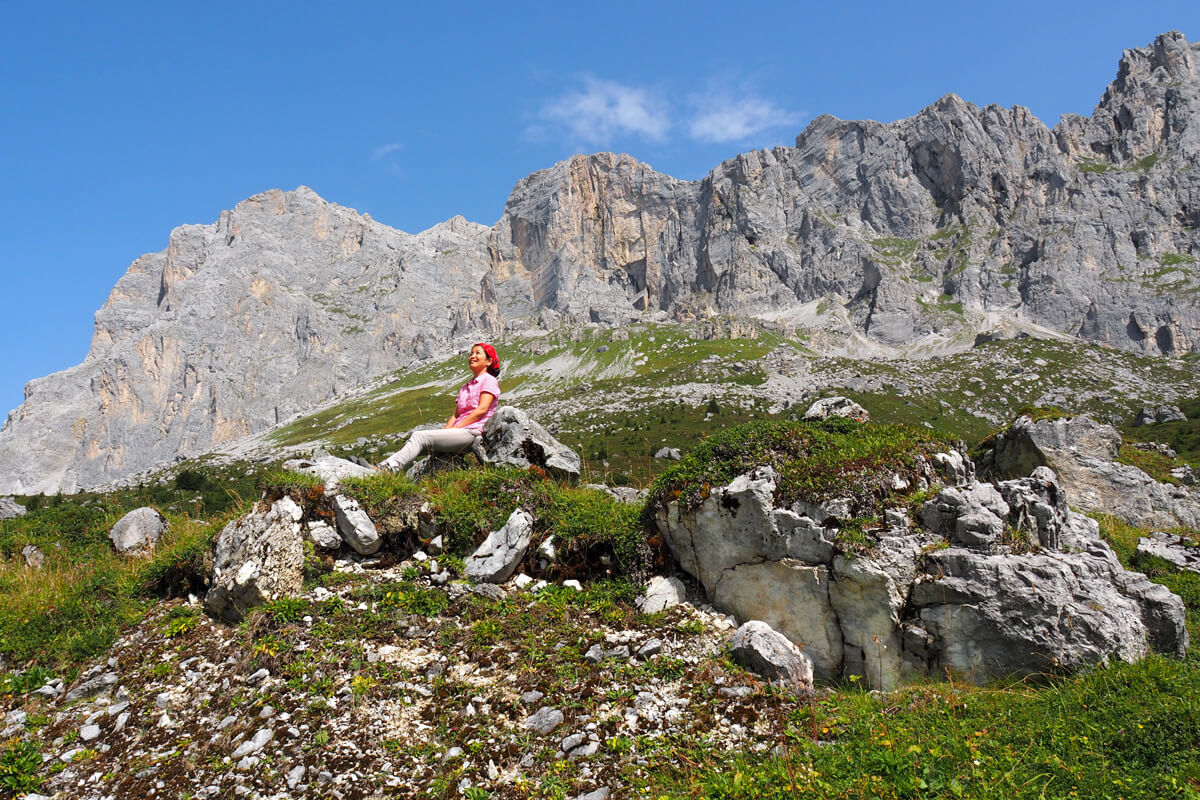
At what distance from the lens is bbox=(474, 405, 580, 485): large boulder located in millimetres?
13438

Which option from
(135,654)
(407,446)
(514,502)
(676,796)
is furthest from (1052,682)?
(135,654)

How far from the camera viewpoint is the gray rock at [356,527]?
10.4 metres

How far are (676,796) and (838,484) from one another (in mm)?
5243

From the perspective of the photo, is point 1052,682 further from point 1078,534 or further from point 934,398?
point 934,398

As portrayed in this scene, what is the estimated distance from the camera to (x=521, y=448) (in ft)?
44.6

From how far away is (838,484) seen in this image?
9.21 m

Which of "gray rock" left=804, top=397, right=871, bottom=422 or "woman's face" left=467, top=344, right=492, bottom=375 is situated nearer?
"gray rock" left=804, top=397, right=871, bottom=422

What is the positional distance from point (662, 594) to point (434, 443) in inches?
252

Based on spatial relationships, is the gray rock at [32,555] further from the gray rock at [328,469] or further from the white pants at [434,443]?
the white pants at [434,443]

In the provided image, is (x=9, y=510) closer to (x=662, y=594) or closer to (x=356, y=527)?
(x=356, y=527)

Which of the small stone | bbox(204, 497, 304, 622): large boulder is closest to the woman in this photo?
bbox(204, 497, 304, 622): large boulder

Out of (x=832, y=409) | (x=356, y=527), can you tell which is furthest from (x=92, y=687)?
(x=832, y=409)

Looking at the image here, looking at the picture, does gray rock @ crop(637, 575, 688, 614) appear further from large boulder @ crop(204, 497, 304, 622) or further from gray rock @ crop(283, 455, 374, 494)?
gray rock @ crop(283, 455, 374, 494)

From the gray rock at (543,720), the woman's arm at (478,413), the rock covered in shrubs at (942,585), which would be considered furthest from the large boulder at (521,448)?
the gray rock at (543,720)
